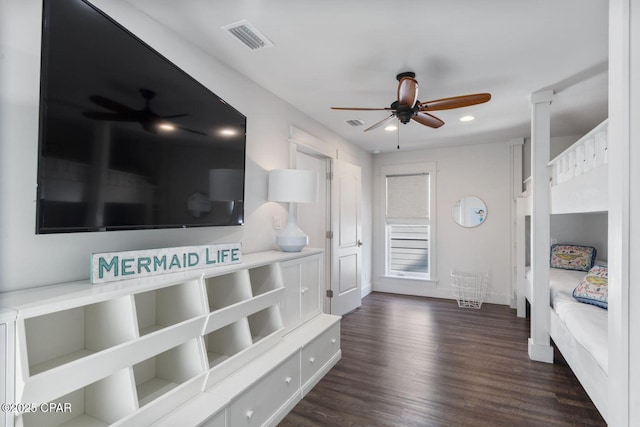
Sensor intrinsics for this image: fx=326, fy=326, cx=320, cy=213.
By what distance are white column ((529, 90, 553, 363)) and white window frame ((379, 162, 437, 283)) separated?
90.5 inches

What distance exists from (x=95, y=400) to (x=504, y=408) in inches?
91.2

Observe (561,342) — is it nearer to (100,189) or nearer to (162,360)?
(162,360)

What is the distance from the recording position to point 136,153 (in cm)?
146

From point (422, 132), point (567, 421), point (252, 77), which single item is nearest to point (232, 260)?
point (252, 77)

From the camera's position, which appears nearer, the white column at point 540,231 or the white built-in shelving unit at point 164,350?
the white built-in shelving unit at point 164,350

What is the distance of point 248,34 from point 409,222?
13.4ft

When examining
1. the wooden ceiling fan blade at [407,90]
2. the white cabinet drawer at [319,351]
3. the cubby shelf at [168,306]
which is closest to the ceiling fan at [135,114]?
the cubby shelf at [168,306]

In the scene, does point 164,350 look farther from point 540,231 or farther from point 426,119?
point 540,231

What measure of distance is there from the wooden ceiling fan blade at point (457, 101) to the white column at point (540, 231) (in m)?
0.90

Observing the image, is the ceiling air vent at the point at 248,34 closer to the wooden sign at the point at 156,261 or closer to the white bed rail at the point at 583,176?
the wooden sign at the point at 156,261

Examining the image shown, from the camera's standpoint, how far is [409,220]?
5375 millimetres

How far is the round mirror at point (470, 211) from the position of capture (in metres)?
4.88

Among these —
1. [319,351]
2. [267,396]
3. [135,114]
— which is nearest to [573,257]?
[319,351]

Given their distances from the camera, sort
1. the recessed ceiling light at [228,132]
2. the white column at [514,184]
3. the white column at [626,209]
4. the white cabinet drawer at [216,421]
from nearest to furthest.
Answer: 1. the white column at [626,209]
2. the white cabinet drawer at [216,421]
3. the recessed ceiling light at [228,132]
4. the white column at [514,184]
